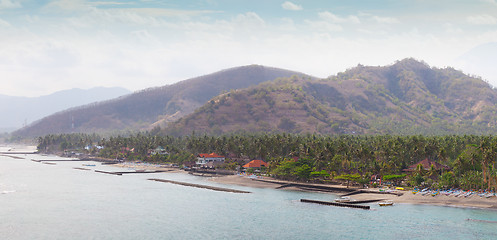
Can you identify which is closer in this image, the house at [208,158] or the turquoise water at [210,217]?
the turquoise water at [210,217]

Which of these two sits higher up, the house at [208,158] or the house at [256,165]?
the house at [208,158]

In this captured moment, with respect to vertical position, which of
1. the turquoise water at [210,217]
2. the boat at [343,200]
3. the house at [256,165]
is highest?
the house at [256,165]

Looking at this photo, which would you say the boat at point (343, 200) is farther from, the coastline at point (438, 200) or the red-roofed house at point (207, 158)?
the red-roofed house at point (207, 158)

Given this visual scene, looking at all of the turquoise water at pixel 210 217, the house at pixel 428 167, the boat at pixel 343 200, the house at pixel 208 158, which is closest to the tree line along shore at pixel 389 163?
the house at pixel 428 167

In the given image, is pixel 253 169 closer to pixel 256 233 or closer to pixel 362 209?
pixel 362 209

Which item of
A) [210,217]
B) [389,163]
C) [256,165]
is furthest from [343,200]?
[256,165]

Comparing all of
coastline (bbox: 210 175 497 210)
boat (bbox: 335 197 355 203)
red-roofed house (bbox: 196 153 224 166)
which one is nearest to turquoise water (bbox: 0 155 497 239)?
coastline (bbox: 210 175 497 210)

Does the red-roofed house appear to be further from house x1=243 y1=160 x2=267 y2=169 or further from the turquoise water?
the turquoise water

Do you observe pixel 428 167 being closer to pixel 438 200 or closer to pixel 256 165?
pixel 438 200
